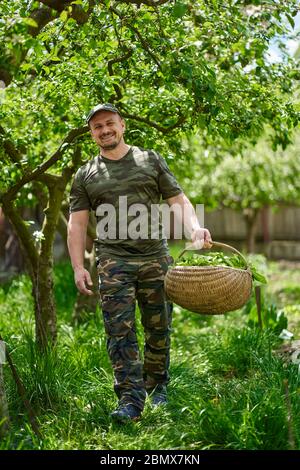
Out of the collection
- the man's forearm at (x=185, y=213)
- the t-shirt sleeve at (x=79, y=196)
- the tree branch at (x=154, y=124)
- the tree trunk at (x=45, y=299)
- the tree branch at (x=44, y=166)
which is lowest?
the tree trunk at (x=45, y=299)

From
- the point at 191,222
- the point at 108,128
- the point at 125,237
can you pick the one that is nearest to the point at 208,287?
the point at 191,222

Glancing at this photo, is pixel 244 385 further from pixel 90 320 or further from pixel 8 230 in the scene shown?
pixel 8 230

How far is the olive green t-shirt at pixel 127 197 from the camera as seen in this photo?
470 cm

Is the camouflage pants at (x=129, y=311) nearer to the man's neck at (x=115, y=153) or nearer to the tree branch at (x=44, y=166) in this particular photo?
the man's neck at (x=115, y=153)

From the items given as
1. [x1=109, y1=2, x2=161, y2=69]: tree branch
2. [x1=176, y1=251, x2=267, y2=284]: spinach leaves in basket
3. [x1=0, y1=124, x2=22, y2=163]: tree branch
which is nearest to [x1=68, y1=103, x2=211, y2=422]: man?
[x1=176, y1=251, x2=267, y2=284]: spinach leaves in basket

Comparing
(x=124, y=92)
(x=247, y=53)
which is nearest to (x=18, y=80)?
(x=124, y=92)

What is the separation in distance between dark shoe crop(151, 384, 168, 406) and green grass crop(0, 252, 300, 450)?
52 mm

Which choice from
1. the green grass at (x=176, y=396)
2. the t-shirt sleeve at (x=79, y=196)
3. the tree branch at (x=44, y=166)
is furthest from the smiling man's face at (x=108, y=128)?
the green grass at (x=176, y=396)

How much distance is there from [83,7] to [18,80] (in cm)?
118

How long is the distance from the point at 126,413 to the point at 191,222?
1.20 meters

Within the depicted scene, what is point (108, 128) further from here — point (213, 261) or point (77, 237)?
point (213, 261)

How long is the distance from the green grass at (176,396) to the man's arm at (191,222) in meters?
0.91

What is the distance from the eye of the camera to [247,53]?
17.5 ft

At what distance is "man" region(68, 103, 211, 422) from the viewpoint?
4598 mm
